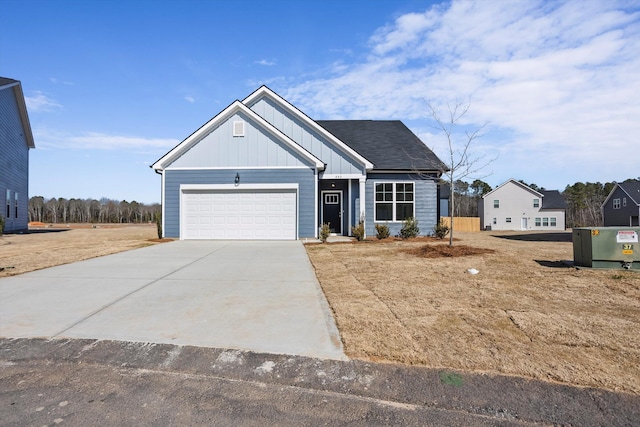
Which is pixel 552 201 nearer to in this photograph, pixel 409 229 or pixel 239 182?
pixel 409 229

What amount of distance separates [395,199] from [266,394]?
1472 centimetres

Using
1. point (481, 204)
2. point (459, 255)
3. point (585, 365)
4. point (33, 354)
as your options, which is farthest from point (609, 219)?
point (33, 354)

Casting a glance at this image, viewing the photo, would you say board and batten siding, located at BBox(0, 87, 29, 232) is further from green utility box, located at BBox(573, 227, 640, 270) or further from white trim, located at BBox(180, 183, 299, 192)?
green utility box, located at BBox(573, 227, 640, 270)

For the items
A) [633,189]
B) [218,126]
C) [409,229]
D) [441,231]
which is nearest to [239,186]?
[218,126]

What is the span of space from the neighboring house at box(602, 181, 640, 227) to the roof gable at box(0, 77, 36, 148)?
52539 millimetres

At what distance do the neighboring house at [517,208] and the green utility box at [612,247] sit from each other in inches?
1572

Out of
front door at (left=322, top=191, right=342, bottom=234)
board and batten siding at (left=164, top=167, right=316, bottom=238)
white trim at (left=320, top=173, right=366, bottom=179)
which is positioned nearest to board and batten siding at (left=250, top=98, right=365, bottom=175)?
white trim at (left=320, top=173, right=366, bottom=179)

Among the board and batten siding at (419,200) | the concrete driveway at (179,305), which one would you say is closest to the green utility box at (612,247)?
the concrete driveway at (179,305)

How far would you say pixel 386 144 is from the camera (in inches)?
730

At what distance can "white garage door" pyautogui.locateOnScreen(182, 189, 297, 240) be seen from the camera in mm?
15258

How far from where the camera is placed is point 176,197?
15266mm

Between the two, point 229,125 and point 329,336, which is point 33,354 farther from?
point 229,125

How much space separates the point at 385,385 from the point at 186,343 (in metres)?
2.10

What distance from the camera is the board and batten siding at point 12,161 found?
21.8 metres
